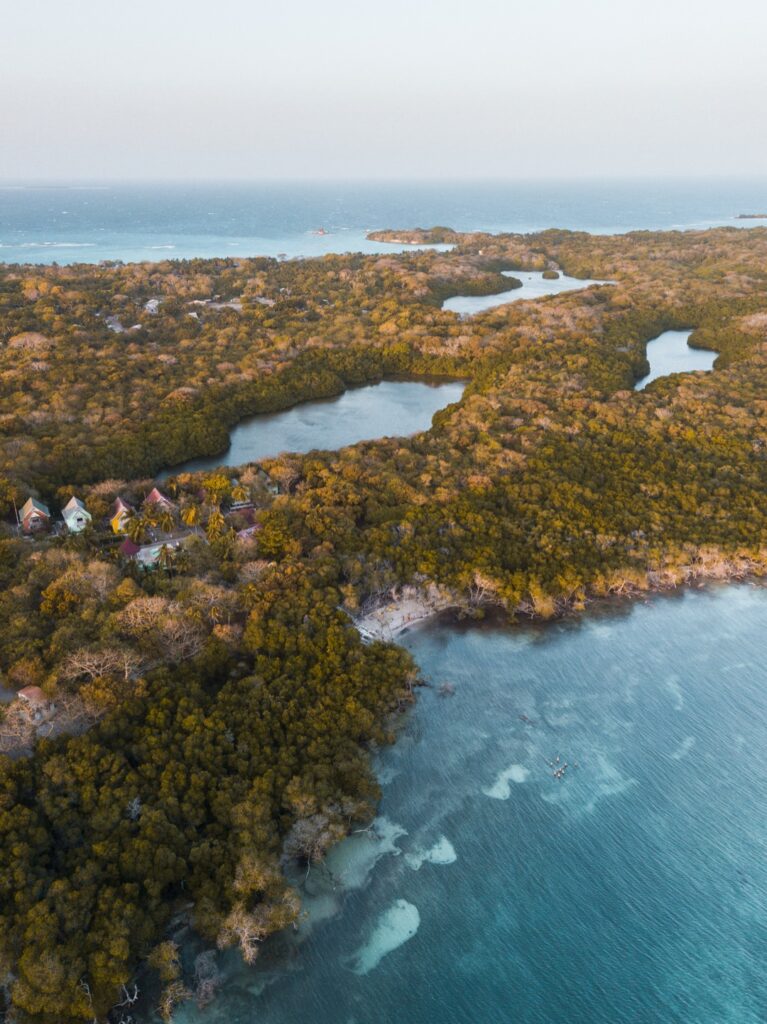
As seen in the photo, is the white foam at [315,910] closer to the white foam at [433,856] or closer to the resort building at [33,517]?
the white foam at [433,856]

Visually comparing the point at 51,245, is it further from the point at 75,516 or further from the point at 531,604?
the point at 531,604

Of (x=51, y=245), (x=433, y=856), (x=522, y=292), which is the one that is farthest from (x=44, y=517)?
(x=51, y=245)

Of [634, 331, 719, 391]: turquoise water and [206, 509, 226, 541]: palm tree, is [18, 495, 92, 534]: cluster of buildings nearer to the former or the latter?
[206, 509, 226, 541]: palm tree

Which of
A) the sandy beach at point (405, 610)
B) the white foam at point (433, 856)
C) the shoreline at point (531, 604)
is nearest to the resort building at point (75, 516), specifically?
the shoreline at point (531, 604)

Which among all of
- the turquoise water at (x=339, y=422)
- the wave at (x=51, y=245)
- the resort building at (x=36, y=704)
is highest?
the wave at (x=51, y=245)

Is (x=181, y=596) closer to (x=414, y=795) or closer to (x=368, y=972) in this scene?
(x=414, y=795)

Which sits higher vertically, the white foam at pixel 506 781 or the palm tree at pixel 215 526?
the palm tree at pixel 215 526

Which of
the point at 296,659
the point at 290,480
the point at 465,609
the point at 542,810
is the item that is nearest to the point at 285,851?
the point at 296,659
